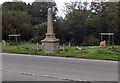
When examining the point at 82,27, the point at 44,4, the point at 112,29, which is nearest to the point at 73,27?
the point at 82,27

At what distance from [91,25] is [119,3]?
5.12 m

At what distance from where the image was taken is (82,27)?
33906 mm

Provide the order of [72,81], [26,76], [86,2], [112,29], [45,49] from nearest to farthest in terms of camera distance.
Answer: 1. [72,81]
2. [26,76]
3. [45,49]
4. [112,29]
5. [86,2]

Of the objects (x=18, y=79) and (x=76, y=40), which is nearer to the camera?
(x=18, y=79)

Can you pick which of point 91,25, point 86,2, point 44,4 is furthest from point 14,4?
point 91,25

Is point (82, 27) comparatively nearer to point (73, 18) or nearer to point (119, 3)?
point (73, 18)

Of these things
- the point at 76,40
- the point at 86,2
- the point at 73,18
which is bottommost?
the point at 76,40

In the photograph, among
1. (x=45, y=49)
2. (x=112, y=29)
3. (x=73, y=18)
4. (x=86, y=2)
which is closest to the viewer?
(x=45, y=49)

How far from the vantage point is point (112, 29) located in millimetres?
32156

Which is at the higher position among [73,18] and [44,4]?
[44,4]

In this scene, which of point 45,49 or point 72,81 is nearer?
point 72,81

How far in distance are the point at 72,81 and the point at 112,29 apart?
25351mm

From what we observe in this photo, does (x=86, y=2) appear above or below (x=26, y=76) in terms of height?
above

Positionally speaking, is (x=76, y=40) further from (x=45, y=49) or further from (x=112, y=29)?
(x=45, y=49)
